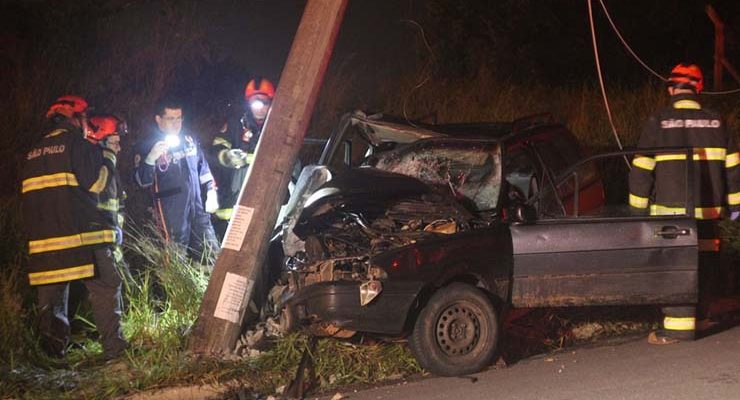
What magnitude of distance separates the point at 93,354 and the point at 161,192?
1.93 meters

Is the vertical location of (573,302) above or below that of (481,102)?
below

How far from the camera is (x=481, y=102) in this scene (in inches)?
542

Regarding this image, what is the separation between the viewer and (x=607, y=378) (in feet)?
20.5

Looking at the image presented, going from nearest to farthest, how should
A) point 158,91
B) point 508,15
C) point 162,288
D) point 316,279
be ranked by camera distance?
point 316,279
point 162,288
point 158,91
point 508,15

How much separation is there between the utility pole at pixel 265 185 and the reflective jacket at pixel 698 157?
2563mm

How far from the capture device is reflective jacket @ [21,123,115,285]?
6.57m

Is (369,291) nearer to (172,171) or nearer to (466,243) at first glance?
(466,243)

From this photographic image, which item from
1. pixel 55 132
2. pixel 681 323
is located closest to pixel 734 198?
pixel 681 323

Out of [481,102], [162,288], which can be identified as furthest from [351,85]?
[162,288]

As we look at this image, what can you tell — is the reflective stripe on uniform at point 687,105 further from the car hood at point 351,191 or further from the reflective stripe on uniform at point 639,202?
the car hood at point 351,191

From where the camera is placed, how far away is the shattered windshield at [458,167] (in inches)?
276

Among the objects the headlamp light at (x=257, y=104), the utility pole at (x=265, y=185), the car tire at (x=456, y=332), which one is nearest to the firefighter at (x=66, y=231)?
the utility pole at (x=265, y=185)

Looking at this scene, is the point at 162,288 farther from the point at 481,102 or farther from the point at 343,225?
the point at 481,102

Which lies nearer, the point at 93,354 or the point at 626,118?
the point at 93,354
